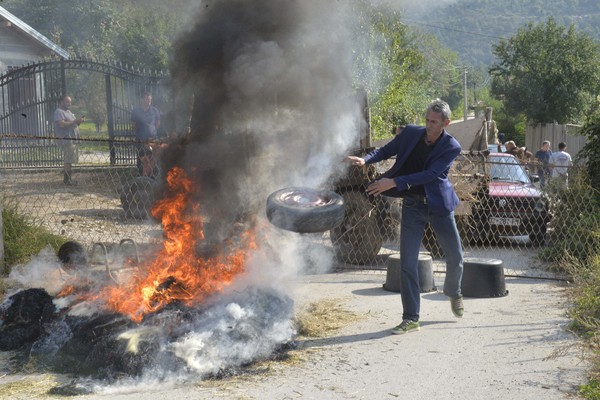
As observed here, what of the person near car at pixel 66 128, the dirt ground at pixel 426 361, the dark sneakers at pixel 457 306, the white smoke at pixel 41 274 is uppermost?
the person near car at pixel 66 128

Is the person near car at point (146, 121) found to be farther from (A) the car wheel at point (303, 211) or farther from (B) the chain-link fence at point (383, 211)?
(A) the car wheel at point (303, 211)

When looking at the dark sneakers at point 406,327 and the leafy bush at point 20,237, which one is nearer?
the dark sneakers at point 406,327

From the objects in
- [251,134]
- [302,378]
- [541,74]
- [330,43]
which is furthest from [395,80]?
[541,74]

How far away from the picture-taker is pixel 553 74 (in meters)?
34.1

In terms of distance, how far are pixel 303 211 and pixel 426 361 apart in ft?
5.57

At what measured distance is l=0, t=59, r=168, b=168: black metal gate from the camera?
16906mm

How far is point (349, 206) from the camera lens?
389 inches

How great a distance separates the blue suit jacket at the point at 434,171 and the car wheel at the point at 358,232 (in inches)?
128

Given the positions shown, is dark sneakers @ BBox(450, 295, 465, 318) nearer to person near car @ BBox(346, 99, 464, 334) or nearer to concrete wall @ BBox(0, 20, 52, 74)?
person near car @ BBox(346, 99, 464, 334)

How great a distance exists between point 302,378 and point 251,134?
3421 mm

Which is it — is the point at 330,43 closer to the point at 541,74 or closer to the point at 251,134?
the point at 251,134

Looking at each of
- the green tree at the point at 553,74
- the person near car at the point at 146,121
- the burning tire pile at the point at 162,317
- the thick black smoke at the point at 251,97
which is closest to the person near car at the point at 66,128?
the person near car at the point at 146,121

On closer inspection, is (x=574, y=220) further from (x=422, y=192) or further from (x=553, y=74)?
(x=553, y=74)

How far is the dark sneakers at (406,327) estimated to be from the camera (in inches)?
253
